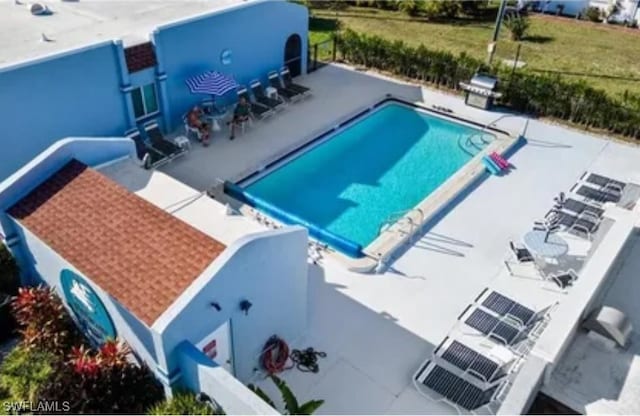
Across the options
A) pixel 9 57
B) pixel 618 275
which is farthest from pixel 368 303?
pixel 9 57

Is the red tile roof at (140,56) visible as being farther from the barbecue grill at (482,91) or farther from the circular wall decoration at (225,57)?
the barbecue grill at (482,91)

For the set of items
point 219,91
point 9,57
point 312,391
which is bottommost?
point 312,391

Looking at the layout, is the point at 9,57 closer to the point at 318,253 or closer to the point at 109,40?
the point at 109,40

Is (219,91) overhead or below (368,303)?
overhead

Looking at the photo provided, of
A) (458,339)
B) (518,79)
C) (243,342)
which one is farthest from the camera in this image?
(518,79)

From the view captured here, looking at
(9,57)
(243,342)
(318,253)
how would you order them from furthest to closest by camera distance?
(9,57)
(318,253)
(243,342)

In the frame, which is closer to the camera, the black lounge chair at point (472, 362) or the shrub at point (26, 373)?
the shrub at point (26, 373)

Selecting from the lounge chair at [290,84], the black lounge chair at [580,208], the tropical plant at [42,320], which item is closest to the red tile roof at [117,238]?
the tropical plant at [42,320]

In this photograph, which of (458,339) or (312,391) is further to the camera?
(458,339)
